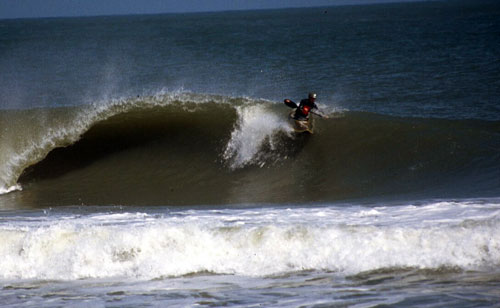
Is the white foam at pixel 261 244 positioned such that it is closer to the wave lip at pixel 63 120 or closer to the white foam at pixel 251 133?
the white foam at pixel 251 133

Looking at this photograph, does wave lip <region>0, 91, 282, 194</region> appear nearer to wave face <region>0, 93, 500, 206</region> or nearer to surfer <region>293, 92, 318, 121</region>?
wave face <region>0, 93, 500, 206</region>

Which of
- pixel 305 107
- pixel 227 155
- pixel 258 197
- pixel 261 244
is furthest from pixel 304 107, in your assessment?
pixel 261 244

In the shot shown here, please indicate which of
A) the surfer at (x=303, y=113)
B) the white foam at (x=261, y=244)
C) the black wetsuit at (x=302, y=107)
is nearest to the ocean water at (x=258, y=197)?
the white foam at (x=261, y=244)

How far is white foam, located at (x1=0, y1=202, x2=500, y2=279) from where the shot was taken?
7.68m

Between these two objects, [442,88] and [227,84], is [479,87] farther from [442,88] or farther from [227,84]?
[227,84]

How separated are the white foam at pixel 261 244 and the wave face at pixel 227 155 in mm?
2400

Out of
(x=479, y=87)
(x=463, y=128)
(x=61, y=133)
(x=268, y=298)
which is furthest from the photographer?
(x=479, y=87)

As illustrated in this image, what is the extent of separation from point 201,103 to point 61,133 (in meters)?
3.66

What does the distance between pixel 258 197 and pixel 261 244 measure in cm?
384

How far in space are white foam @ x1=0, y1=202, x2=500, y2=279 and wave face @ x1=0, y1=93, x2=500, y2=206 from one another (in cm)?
240

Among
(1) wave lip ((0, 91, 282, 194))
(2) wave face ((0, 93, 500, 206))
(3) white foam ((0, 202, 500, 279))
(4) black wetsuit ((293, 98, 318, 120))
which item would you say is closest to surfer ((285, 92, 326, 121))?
(4) black wetsuit ((293, 98, 318, 120))

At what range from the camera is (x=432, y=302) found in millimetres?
6199

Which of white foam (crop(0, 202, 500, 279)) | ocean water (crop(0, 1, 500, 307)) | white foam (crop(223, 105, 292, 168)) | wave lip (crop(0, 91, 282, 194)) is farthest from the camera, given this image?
wave lip (crop(0, 91, 282, 194))

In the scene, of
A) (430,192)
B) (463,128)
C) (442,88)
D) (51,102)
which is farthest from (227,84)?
(430,192)
